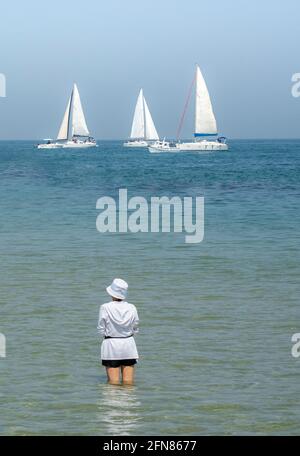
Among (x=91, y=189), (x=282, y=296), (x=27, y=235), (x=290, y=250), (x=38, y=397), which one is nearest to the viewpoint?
(x=38, y=397)

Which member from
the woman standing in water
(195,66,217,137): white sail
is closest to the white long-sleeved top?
the woman standing in water

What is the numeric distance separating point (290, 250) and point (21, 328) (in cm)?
1327

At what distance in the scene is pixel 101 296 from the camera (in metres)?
21.1

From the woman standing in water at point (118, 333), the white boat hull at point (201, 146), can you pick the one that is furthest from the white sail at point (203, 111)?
the woman standing in water at point (118, 333)

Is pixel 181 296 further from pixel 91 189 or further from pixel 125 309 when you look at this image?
pixel 91 189

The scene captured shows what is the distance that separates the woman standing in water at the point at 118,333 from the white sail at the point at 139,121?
515ft

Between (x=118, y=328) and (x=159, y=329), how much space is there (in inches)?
165

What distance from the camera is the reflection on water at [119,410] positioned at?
37.7 ft

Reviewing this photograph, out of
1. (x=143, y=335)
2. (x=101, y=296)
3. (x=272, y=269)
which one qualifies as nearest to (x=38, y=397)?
(x=143, y=335)

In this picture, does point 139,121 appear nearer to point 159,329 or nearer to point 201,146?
point 201,146

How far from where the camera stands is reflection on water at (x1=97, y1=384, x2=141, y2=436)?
11.5 meters

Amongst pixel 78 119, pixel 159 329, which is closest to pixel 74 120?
pixel 78 119

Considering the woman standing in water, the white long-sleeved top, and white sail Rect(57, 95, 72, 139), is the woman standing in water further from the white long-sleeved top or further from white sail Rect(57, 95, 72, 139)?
white sail Rect(57, 95, 72, 139)

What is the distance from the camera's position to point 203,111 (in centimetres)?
12912
